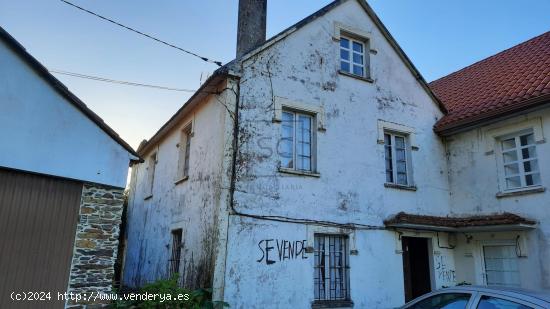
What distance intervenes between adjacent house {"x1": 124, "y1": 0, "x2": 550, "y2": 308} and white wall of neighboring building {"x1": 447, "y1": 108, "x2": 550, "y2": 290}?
33mm

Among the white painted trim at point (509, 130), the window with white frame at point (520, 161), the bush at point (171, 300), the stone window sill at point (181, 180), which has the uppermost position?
the white painted trim at point (509, 130)

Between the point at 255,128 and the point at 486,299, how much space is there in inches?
230

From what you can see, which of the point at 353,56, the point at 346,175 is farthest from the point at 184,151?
the point at 353,56

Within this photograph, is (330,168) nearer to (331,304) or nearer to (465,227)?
(331,304)

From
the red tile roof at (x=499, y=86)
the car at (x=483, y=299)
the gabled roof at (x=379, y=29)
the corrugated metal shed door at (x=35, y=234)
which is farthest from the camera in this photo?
the gabled roof at (x=379, y=29)

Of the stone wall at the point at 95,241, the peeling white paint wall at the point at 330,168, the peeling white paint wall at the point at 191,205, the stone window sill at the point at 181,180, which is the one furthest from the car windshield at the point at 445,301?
the stone window sill at the point at 181,180

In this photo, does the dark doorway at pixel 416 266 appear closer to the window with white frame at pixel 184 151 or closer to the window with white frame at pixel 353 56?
the window with white frame at pixel 353 56

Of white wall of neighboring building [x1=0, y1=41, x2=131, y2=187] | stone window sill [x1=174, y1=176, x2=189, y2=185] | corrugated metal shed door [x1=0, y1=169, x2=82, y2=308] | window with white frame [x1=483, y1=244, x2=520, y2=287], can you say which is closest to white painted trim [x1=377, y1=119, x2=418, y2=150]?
window with white frame [x1=483, y1=244, x2=520, y2=287]

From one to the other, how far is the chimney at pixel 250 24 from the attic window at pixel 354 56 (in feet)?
8.10

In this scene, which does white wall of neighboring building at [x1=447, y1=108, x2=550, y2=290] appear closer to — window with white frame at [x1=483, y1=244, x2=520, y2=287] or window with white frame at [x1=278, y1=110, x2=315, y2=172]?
window with white frame at [x1=483, y1=244, x2=520, y2=287]

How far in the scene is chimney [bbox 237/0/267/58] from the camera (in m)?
12.1

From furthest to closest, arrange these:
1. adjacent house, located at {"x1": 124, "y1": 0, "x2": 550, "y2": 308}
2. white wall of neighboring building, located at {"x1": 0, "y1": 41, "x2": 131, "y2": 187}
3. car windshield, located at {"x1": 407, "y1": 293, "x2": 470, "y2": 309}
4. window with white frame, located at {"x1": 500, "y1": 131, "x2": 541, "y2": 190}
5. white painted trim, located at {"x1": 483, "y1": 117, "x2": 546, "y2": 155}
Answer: window with white frame, located at {"x1": 500, "y1": 131, "x2": 541, "y2": 190}
white painted trim, located at {"x1": 483, "y1": 117, "x2": 546, "y2": 155}
adjacent house, located at {"x1": 124, "y1": 0, "x2": 550, "y2": 308}
white wall of neighboring building, located at {"x1": 0, "y1": 41, "x2": 131, "y2": 187}
car windshield, located at {"x1": 407, "y1": 293, "x2": 470, "y2": 309}

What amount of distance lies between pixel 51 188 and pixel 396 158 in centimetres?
869

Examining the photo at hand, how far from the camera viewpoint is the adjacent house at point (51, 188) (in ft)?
22.5
